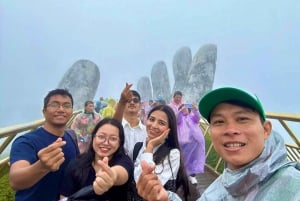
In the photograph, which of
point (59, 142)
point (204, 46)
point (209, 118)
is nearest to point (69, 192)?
point (59, 142)

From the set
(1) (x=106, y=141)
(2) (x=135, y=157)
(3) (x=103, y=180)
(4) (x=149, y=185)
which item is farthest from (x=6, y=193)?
(4) (x=149, y=185)

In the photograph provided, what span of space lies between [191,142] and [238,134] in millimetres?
3066

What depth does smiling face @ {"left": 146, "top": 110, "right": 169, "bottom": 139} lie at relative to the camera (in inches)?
83.6

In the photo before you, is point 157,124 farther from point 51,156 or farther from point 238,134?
point 238,134

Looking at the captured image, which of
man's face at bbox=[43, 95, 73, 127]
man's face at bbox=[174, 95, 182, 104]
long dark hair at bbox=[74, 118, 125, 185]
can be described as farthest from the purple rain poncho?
man's face at bbox=[43, 95, 73, 127]

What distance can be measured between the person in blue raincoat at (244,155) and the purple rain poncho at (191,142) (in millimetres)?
2864

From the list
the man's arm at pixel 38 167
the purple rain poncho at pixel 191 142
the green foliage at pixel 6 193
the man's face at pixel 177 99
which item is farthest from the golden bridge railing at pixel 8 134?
the man's face at pixel 177 99

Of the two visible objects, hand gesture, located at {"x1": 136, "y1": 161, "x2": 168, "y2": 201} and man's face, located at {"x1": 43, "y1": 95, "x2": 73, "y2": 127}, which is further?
man's face, located at {"x1": 43, "y1": 95, "x2": 73, "y2": 127}

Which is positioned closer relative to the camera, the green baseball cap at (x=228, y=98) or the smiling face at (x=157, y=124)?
the green baseball cap at (x=228, y=98)

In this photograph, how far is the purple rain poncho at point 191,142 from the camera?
3.88 meters

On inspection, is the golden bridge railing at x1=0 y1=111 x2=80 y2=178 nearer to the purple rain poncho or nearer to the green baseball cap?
the green baseball cap

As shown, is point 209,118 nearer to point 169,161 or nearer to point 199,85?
point 169,161

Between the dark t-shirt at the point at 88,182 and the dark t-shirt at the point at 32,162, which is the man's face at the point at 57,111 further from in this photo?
the dark t-shirt at the point at 88,182

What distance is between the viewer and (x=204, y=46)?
21297mm
